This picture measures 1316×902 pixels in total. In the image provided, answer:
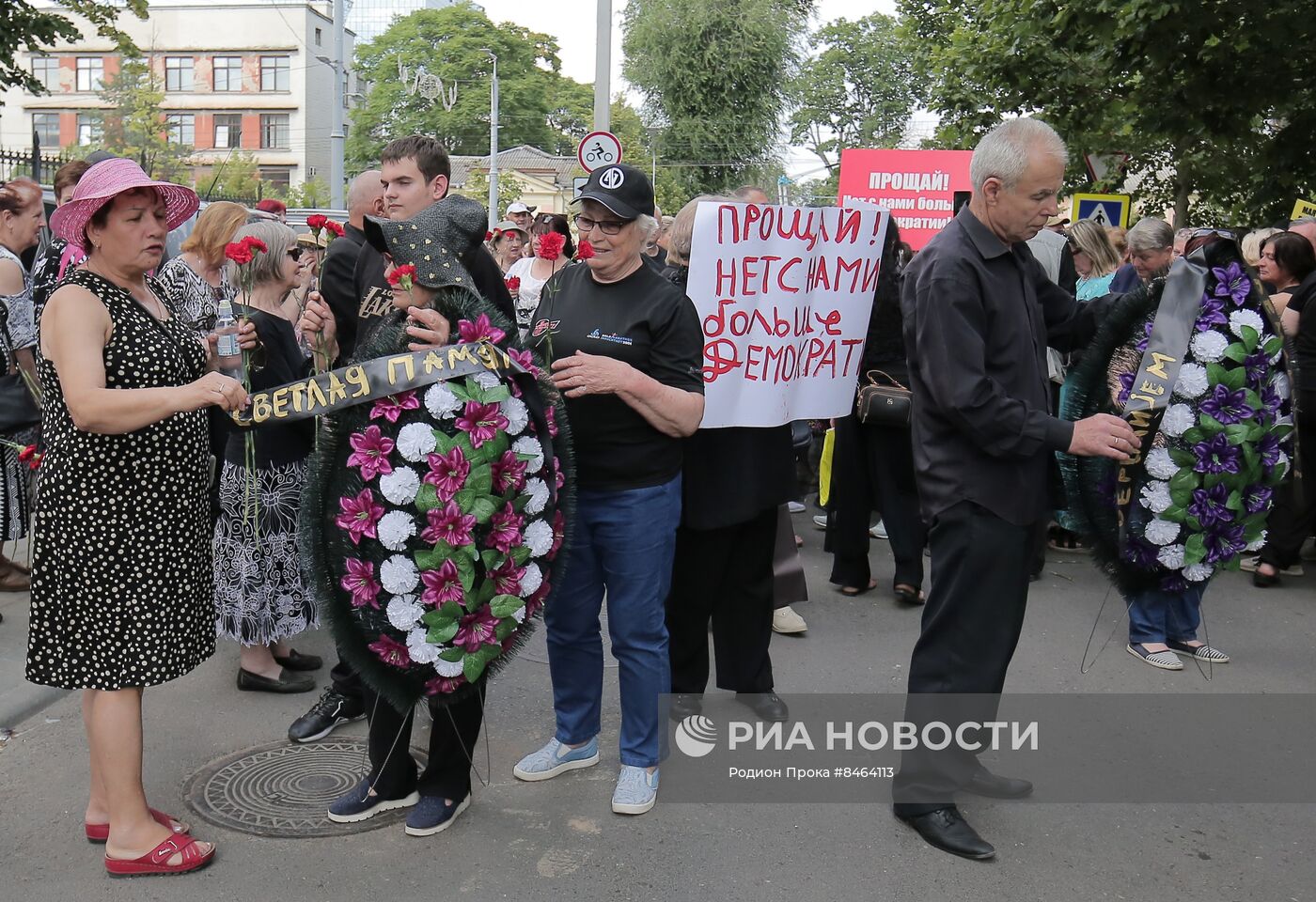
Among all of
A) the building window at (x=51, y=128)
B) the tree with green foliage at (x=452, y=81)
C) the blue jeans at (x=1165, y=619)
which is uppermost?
the tree with green foliage at (x=452, y=81)

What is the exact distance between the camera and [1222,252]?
4379mm

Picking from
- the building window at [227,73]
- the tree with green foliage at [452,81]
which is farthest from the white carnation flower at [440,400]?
the building window at [227,73]

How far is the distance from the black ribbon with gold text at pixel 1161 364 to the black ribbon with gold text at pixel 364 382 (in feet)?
7.02

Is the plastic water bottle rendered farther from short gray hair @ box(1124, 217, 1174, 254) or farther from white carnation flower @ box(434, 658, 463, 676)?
short gray hair @ box(1124, 217, 1174, 254)

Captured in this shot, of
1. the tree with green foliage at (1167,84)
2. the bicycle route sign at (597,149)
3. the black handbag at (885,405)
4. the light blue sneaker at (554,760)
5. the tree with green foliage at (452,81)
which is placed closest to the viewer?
the light blue sneaker at (554,760)

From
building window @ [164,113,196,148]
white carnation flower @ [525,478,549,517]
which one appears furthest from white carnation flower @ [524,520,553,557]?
building window @ [164,113,196,148]

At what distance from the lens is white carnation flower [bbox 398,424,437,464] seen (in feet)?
10.9

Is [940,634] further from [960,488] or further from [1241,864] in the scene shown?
[1241,864]

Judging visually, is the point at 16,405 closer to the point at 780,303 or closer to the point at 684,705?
the point at 684,705

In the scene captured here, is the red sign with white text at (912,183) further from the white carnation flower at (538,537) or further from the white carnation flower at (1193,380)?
the white carnation flower at (538,537)

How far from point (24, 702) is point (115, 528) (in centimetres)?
194

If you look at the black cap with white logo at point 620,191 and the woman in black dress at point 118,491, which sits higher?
the black cap with white logo at point 620,191

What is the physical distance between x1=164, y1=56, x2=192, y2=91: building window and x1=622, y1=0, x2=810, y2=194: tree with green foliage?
32463 millimetres

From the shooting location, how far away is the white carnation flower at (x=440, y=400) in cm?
336
